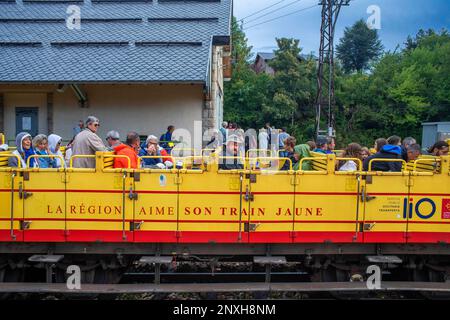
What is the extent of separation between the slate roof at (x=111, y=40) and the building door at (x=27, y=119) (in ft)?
5.86

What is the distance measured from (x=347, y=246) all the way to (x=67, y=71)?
11650mm

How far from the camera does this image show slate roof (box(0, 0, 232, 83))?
1429 centimetres

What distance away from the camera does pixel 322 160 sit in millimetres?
6430

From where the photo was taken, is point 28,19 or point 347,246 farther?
point 28,19

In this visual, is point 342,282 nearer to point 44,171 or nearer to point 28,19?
point 44,171

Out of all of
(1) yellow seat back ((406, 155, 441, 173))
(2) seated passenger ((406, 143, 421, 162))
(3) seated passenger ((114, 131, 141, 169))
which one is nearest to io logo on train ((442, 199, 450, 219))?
(1) yellow seat back ((406, 155, 441, 173))

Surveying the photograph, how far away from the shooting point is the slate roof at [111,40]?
14.3m

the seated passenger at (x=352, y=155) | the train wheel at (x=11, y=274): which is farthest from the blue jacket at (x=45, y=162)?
the seated passenger at (x=352, y=155)

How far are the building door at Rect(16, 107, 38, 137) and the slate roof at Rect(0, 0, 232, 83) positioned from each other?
1.79m

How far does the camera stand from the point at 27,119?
1597cm

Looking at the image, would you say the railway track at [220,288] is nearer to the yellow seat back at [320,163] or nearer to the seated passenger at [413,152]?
the yellow seat back at [320,163]

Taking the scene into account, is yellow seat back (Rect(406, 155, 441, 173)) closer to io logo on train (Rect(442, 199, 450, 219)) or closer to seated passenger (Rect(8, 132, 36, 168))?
io logo on train (Rect(442, 199, 450, 219))
